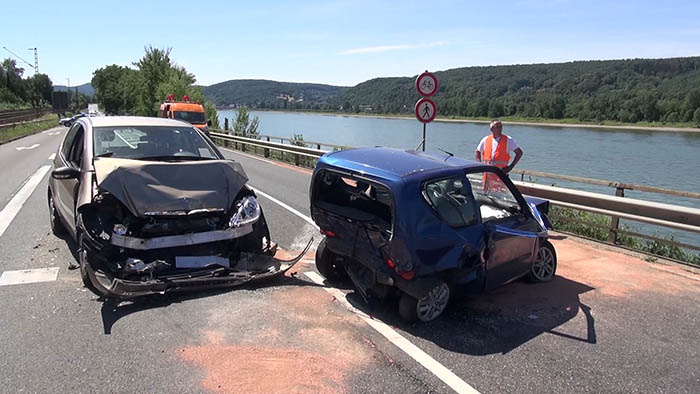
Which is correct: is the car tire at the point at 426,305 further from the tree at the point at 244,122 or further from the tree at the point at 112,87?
the tree at the point at 112,87

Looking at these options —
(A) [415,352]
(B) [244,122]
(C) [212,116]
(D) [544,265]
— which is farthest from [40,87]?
(A) [415,352]

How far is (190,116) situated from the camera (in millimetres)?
28641

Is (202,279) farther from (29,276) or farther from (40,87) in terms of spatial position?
(40,87)

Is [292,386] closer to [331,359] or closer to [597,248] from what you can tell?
[331,359]

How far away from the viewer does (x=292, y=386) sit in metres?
3.29

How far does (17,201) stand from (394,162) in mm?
8493

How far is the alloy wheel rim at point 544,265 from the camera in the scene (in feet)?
18.1

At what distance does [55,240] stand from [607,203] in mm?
7952

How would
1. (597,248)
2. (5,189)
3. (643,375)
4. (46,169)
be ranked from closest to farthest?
(643,375), (597,248), (5,189), (46,169)

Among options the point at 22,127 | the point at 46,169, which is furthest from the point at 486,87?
the point at 46,169

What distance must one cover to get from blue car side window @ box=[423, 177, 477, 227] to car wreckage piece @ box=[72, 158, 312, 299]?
1.90 m

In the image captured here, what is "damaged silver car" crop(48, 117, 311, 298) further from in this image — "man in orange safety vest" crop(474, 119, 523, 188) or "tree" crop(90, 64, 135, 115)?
"tree" crop(90, 64, 135, 115)

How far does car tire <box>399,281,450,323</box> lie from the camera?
14.2ft

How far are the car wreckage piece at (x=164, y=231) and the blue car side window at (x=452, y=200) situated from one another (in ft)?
6.22
